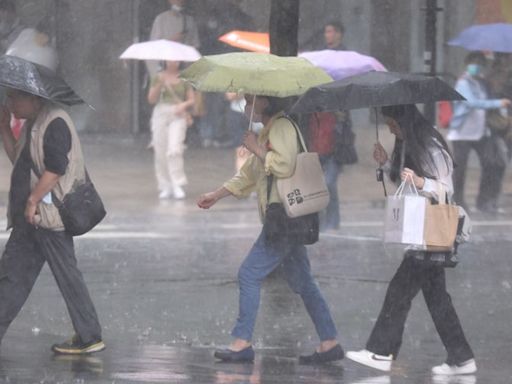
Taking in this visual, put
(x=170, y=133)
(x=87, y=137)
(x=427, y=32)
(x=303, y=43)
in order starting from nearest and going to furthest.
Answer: (x=427, y=32) → (x=170, y=133) → (x=303, y=43) → (x=87, y=137)

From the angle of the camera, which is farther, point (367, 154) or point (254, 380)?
point (367, 154)

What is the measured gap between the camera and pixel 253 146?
768cm

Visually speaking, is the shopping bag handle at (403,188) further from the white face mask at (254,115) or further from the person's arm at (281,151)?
the white face mask at (254,115)

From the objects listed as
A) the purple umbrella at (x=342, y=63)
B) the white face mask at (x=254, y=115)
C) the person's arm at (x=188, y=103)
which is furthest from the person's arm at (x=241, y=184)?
the person's arm at (x=188, y=103)

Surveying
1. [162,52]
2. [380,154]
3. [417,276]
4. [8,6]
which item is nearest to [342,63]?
[162,52]

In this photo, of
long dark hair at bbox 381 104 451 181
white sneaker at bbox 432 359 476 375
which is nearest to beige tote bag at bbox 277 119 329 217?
long dark hair at bbox 381 104 451 181

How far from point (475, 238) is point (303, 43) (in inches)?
268

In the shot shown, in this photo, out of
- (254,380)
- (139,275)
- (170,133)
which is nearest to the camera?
(254,380)

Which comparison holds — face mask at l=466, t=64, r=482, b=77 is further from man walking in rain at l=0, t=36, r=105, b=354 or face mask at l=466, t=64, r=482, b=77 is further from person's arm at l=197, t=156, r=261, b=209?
man walking in rain at l=0, t=36, r=105, b=354

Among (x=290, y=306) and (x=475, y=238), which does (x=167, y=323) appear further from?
(x=475, y=238)

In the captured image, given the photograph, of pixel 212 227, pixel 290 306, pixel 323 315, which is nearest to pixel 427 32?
pixel 212 227

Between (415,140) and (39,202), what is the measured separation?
6.62 ft

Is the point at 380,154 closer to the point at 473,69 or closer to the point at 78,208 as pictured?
the point at 78,208

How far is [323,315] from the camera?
7949 mm
